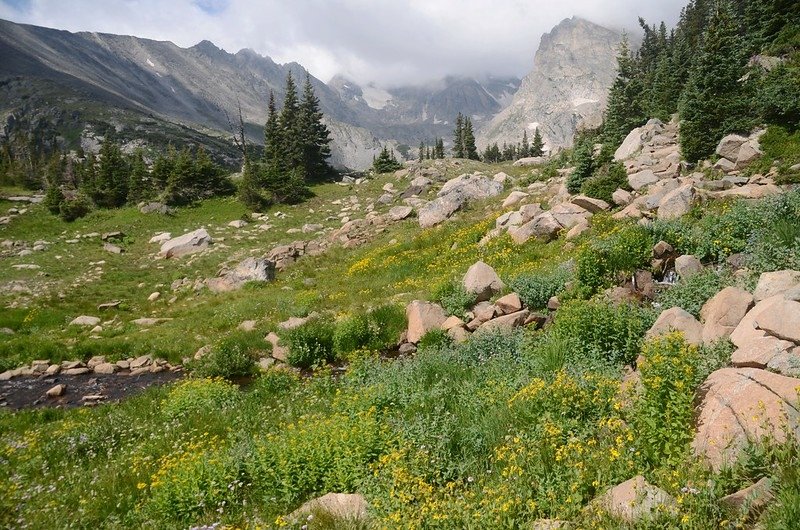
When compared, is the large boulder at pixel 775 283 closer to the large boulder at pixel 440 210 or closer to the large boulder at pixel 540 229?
the large boulder at pixel 540 229

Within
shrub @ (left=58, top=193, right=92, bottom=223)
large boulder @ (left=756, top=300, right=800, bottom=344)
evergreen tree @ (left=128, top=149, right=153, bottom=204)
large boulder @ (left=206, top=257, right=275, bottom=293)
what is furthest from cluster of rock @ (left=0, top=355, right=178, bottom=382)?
evergreen tree @ (left=128, top=149, right=153, bottom=204)

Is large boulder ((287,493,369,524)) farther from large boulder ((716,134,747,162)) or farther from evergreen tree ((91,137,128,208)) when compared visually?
evergreen tree ((91,137,128,208))

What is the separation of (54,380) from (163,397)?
6.07m

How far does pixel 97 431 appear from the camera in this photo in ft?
31.7

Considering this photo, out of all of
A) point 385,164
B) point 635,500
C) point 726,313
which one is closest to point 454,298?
point 726,313

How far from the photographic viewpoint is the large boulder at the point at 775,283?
7.57m

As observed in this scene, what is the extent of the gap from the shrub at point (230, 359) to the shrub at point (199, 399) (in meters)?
1.96

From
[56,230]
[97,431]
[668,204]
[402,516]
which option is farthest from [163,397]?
[56,230]

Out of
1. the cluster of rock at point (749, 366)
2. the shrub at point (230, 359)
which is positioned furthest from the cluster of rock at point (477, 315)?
the shrub at point (230, 359)

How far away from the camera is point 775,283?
771 cm

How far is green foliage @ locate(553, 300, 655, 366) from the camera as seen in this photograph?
861cm

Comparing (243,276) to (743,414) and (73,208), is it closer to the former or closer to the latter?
(743,414)

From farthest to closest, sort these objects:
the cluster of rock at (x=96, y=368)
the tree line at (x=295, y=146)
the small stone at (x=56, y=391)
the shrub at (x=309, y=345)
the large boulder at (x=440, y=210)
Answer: the tree line at (x=295, y=146) → the large boulder at (x=440, y=210) → the cluster of rock at (x=96, y=368) → the shrub at (x=309, y=345) → the small stone at (x=56, y=391)

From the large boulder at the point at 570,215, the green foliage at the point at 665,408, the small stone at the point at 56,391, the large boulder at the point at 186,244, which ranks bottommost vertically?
the small stone at the point at 56,391
